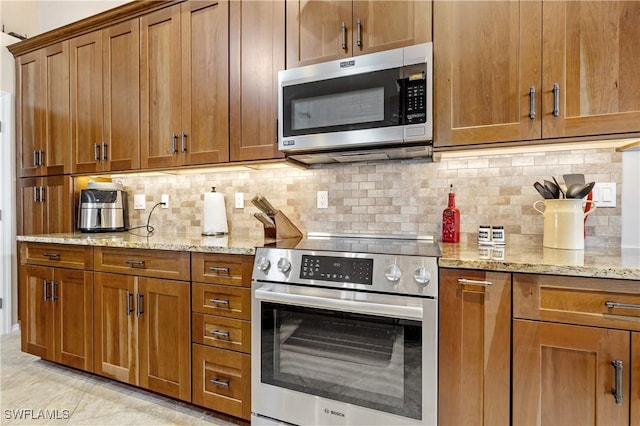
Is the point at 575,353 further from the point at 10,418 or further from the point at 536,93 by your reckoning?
the point at 10,418

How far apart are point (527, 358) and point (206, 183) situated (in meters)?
2.18

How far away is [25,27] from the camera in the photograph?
3.21 meters

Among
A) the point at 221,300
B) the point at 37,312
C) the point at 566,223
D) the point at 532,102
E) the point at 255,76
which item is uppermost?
the point at 255,76

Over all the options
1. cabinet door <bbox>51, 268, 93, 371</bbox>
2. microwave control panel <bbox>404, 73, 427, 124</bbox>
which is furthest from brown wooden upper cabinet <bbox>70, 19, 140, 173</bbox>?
microwave control panel <bbox>404, 73, 427, 124</bbox>

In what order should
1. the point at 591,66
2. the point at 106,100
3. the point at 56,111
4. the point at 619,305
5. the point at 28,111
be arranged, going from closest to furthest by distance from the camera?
the point at 619,305 → the point at 591,66 → the point at 106,100 → the point at 56,111 → the point at 28,111

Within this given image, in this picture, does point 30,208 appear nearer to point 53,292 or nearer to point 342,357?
point 53,292

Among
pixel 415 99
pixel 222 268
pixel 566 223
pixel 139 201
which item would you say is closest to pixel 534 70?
pixel 415 99

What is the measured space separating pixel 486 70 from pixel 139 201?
2.61 metres

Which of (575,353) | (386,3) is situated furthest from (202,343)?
(386,3)

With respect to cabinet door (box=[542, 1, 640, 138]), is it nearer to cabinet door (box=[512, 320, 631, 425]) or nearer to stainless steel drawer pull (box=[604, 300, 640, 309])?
stainless steel drawer pull (box=[604, 300, 640, 309])

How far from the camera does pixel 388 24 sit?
1623mm

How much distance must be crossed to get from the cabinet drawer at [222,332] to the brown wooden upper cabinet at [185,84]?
0.93 metres

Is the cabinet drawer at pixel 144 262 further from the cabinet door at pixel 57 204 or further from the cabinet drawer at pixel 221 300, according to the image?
the cabinet door at pixel 57 204

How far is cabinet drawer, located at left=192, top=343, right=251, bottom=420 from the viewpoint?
5.21ft
